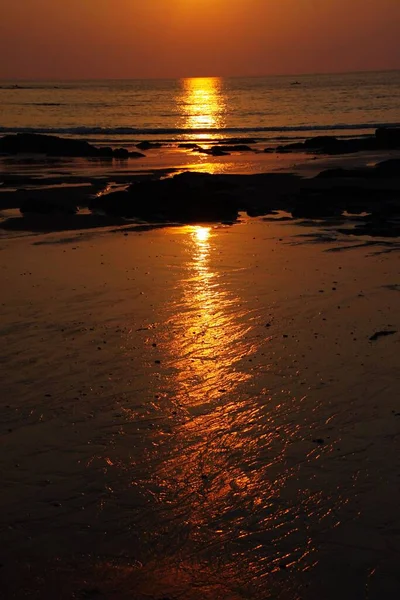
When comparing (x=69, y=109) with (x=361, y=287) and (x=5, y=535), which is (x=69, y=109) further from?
(x=5, y=535)

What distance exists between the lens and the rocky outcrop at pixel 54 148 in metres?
39.8

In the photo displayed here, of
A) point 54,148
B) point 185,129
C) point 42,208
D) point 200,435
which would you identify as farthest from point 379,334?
point 185,129

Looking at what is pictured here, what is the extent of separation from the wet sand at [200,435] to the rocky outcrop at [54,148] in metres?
27.4

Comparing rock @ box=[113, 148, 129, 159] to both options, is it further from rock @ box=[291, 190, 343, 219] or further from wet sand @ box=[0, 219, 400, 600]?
wet sand @ box=[0, 219, 400, 600]

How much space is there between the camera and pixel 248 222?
19.0m

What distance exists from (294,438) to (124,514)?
1.88 m

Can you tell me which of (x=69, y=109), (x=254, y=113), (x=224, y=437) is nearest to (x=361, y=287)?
(x=224, y=437)

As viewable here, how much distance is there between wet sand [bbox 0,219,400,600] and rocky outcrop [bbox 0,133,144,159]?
27.4m

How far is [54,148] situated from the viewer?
133ft

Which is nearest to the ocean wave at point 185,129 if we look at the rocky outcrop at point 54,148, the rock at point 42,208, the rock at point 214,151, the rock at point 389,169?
the rock at point 214,151

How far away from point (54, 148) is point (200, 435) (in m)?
35.1

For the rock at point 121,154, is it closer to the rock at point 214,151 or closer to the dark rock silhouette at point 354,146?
the rock at point 214,151

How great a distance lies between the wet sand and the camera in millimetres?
5562

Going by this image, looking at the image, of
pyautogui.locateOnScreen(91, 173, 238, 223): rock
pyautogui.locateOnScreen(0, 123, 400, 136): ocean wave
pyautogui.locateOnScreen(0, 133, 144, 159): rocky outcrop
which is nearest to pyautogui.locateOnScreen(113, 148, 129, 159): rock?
pyautogui.locateOnScreen(0, 133, 144, 159): rocky outcrop
